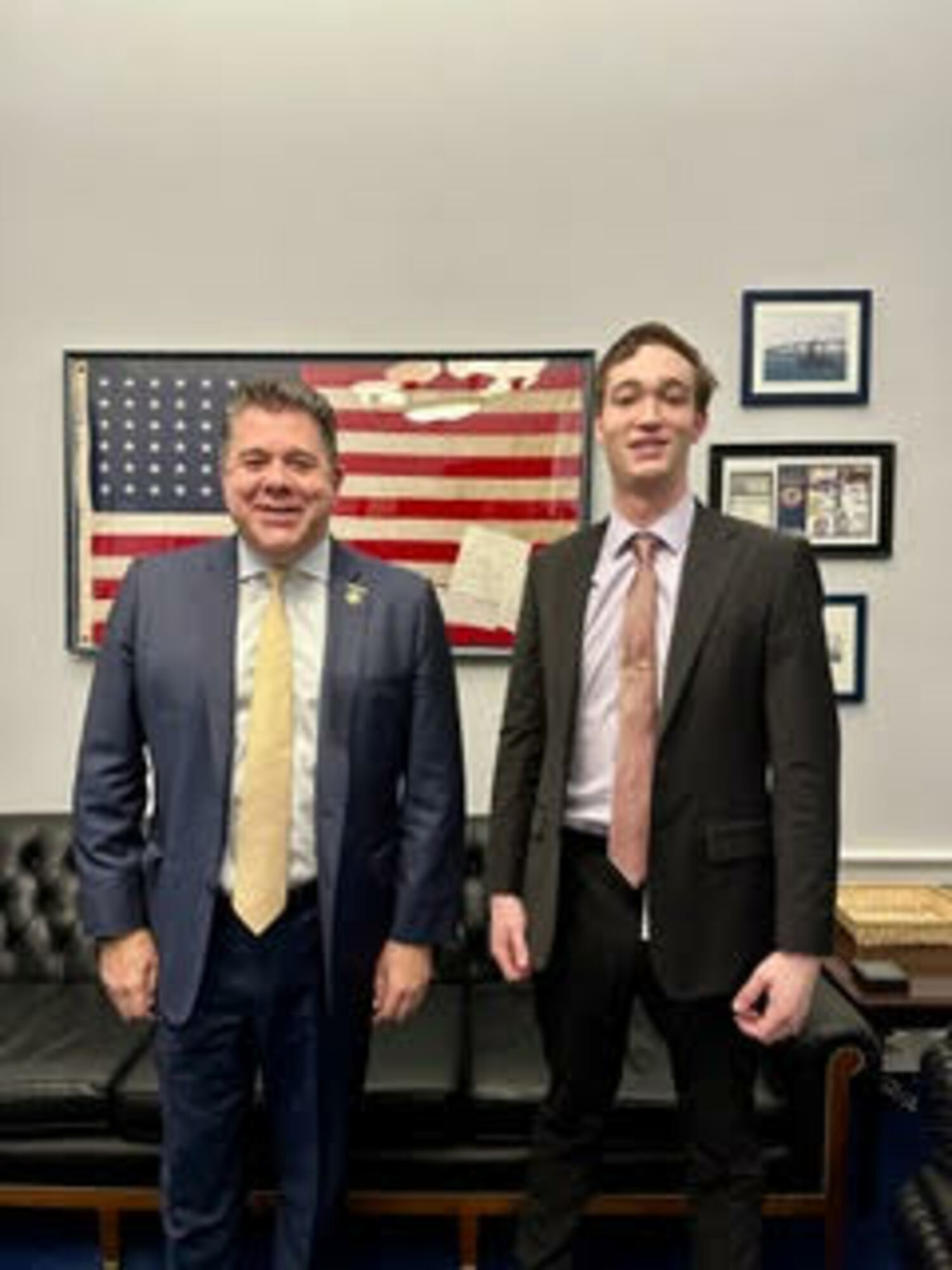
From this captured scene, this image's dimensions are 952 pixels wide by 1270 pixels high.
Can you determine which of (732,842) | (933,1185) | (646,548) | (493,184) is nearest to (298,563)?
(646,548)

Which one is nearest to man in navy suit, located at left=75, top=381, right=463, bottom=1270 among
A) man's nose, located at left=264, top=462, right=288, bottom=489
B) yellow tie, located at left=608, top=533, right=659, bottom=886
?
man's nose, located at left=264, top=462, right=288, bottom=489

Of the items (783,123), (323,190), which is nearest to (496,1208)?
(323,190)

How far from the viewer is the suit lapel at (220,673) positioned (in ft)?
5.42

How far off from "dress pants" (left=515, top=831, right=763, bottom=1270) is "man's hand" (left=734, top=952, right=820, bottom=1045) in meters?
0.06

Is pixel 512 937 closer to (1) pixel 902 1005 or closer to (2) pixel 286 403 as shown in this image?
(2) pixel 286 403

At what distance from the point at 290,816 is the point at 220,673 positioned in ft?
0.80

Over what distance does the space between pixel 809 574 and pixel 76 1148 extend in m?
1.78

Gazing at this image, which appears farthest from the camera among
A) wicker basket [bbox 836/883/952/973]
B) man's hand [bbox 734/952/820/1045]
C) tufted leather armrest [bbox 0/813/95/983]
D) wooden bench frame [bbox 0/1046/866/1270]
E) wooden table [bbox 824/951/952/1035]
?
tufted leather armrest [bbox 0/813/95/983]

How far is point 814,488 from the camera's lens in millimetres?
2861

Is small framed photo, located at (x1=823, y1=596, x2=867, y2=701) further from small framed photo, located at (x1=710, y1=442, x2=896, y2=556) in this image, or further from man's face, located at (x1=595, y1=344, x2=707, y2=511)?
man's face, located at (x1=595, y1=344, x2=707, y2=511)

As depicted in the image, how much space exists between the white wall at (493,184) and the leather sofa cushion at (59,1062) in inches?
62.8

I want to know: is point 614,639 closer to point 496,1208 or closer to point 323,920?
point 323,920

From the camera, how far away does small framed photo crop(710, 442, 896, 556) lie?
112 inches

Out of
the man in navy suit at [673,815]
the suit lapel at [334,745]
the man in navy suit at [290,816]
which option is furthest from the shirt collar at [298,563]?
the man in navy suit at [673,815]
